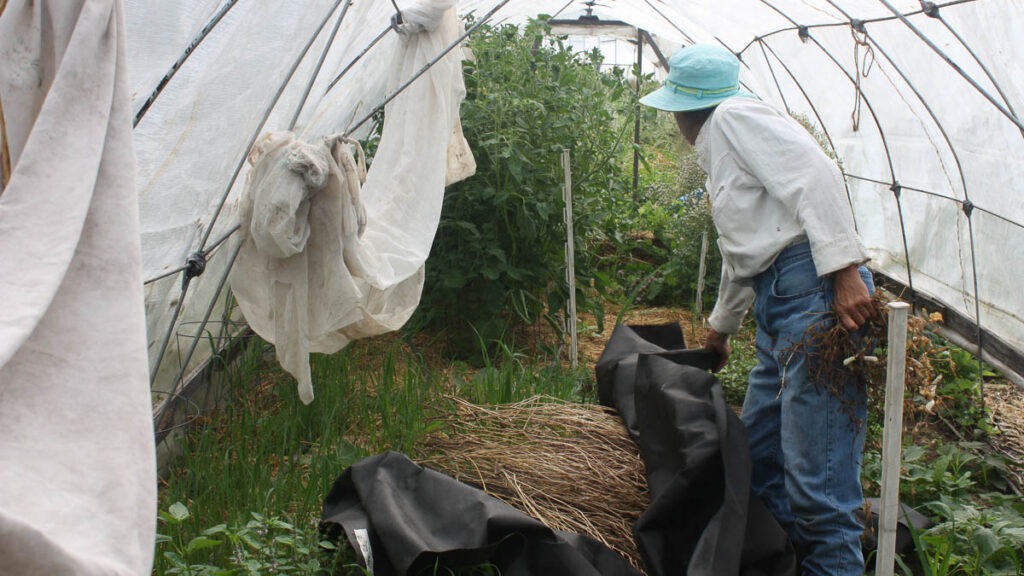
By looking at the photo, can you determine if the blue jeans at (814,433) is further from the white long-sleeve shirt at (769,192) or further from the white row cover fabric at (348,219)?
Answer: the white row cover fabric at (348,219)

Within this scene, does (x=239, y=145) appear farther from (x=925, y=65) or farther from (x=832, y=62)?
(x=832, y=62)

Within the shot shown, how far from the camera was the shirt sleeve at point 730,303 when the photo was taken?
3.19 m

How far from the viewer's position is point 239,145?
123 inches

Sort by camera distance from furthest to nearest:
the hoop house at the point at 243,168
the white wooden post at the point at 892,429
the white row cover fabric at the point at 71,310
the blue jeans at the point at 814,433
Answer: the blue jeans at the point at 814,433 < the white wooden post at the point at 892,429 < the hoop house at the point at 243,168 < the white row cover fabric at the point at 71,310

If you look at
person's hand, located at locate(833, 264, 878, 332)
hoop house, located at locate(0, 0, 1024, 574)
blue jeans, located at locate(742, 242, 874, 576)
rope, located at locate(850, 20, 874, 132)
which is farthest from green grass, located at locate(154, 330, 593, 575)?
rope, located at locate(850, 20, 874, 132)

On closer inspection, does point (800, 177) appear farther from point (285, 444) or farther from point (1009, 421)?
point (1009, 421)

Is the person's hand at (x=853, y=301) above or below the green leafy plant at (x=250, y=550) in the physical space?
above

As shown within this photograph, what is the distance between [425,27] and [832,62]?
293 centimetres

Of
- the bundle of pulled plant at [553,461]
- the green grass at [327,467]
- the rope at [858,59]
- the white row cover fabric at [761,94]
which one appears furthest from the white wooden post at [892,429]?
the rope at [858,59]

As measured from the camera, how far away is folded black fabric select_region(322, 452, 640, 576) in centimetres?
242

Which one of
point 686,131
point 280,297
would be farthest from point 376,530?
point 686,131

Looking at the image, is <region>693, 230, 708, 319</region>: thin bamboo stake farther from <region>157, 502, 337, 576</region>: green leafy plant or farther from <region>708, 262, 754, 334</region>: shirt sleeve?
<region>157, 502, 337, 576</region>: green leafy plant

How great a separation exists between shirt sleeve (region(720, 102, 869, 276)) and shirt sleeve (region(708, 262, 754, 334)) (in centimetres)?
53

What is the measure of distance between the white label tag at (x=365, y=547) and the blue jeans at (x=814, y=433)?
124 centimetres
